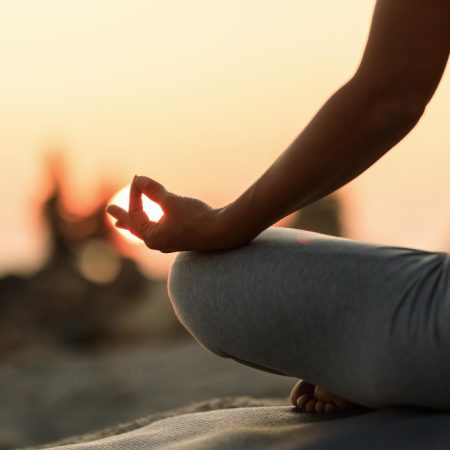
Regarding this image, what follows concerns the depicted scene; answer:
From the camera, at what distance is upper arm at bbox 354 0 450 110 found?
1228 millimetres

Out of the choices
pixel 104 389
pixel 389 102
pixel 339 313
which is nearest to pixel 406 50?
pixel 389 102

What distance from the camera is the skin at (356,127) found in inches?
48.9

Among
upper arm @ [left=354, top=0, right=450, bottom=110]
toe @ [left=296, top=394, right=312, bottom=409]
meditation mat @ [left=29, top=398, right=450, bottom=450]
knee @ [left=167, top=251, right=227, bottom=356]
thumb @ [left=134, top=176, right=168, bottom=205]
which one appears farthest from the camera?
toe @ [left=296, top=394, right=312, bottom=409]

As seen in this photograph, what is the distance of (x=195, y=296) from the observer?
4.75ft

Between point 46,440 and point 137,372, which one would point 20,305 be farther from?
point 46,440

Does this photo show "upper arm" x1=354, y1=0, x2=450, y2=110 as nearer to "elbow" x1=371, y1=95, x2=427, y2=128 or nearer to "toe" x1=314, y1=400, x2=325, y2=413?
"elbow" x1=371, y1=95, x2=427, y2=128

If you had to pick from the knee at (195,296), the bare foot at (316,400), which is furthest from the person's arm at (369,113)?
the bare foot at (316,400)

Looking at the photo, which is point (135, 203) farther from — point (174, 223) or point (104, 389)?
point (104, 389)

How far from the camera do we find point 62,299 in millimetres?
14305

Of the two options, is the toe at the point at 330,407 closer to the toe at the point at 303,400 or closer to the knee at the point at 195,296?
the toe at the point at 303,400

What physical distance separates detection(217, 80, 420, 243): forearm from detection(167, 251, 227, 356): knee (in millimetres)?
97

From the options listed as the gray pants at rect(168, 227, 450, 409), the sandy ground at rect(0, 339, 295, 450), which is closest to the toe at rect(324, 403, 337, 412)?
the gray pants at rect(168, 227, 450, 409)

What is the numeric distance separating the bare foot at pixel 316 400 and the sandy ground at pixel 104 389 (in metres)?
2.14

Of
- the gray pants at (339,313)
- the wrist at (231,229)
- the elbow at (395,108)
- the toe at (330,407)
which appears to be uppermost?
the elbow at (395,108)
